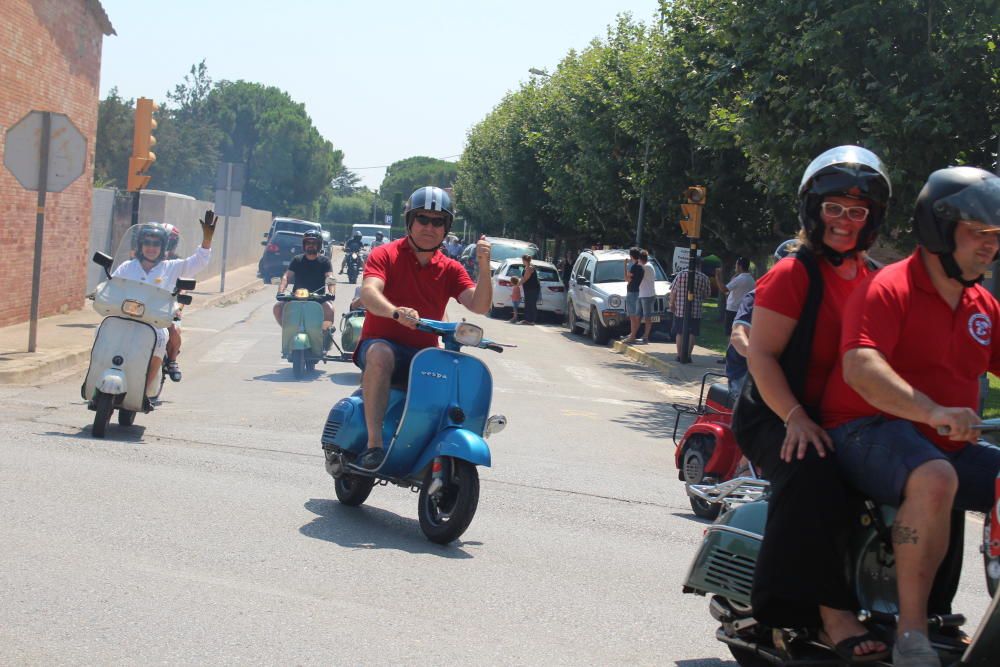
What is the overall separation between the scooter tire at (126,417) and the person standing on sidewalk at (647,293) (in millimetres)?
14640

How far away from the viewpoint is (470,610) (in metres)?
5.46

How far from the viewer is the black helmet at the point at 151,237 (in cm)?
1056

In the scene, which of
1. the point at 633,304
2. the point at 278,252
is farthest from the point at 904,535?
the point at 278,252

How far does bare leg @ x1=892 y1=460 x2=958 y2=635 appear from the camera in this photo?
367cm

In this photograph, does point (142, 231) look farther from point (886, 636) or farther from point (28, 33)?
point (28, 33)

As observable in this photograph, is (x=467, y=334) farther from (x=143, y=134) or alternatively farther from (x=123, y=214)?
(x=123, y=214)

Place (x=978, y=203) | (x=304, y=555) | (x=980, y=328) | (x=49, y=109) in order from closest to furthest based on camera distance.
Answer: (x=978, y=203) < (x=980, y=328) < (x=304, y=555) < (x=49, y=109)

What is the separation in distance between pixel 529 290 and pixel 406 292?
77.3ft

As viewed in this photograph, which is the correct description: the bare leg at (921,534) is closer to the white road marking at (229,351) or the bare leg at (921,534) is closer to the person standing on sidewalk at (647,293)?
the white road marking at (229,351)

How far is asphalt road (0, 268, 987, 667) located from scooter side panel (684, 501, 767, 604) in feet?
1.87

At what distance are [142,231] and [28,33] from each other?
948cm

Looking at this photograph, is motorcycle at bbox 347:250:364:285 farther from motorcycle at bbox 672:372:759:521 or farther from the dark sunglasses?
the dark sunglasses

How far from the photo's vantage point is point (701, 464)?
8445 millimetres

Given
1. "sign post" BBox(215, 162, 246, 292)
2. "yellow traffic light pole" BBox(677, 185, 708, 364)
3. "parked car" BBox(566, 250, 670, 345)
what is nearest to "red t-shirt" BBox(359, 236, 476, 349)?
"yellow traffic light pole" BBox(677, 185, 708, 364)
